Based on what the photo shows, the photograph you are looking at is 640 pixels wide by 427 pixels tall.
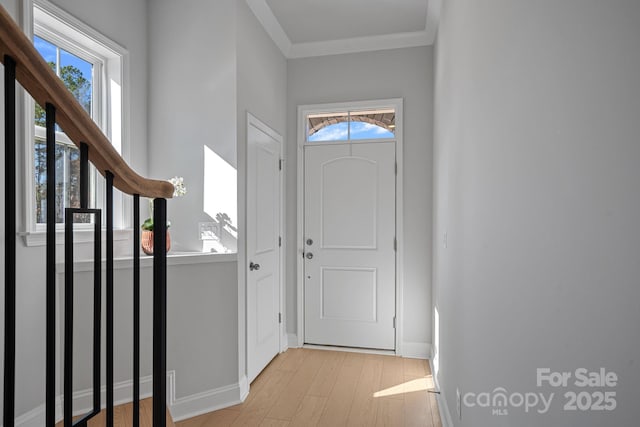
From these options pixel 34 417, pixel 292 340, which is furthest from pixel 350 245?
pixel 34 417

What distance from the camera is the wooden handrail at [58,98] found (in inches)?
29.3

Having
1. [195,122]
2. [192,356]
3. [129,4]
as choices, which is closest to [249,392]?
[192,356]

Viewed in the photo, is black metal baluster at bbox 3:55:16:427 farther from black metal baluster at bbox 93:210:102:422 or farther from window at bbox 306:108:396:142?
window at bbox 306:108:396:142

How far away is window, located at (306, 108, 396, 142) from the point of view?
359cm

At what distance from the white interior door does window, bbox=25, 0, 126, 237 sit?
3.09ft

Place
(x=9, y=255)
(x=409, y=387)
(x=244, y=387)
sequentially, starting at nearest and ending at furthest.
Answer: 1. (x=9, y=255)
2. (x=244, y=387)
3. (x=409, y=387)

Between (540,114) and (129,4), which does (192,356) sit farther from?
(129,4)

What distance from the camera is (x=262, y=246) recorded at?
3.09 m

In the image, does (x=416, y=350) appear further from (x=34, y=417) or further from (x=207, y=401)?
(x=34, y=417)

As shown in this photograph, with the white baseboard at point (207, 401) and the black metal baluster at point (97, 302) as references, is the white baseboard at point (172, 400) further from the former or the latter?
the black metal baluster at point (97, 302)

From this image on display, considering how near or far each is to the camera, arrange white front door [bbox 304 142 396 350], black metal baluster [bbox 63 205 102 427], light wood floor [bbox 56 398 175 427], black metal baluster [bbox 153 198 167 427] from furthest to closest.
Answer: white front door [bbox 304 142 396 350], light wood floor [bbox 56 398 175 427], black metal baluster [bbox 153 198 167 427], black metal baluster [bbox 63 205 102 427]

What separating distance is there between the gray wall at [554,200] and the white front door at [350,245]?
1960 millimetres

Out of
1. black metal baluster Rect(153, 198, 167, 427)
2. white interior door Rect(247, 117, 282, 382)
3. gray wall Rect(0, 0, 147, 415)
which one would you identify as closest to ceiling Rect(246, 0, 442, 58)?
white interior door Rect(247, 117, 282, 382)

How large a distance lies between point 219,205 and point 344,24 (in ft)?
6.45
